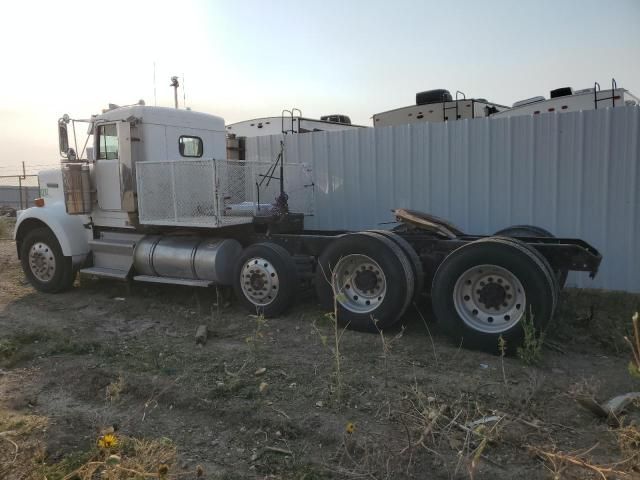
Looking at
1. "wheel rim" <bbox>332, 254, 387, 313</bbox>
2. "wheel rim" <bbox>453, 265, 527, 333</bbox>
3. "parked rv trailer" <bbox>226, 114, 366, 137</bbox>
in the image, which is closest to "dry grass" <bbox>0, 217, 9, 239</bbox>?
"parked rv trailer" <bbox>226, 114, 366, 137</bbox>

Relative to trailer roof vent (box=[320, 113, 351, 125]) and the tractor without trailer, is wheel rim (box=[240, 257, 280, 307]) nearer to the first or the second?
the tractor without trailer

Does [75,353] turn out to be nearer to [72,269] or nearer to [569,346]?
[72,269]

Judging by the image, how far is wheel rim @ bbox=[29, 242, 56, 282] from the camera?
8688 millimetres

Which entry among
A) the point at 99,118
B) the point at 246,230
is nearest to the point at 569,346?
the point at 246,230

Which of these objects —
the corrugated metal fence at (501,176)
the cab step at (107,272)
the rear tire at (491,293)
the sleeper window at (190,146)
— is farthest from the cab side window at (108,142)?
the rear tire at (491,293)

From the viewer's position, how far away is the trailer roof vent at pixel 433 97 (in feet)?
38.1

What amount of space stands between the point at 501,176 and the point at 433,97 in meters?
4.30

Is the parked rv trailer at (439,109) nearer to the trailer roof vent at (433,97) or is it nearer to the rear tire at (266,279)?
the trailer roof vent at (433,97)

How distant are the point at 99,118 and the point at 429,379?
656cm

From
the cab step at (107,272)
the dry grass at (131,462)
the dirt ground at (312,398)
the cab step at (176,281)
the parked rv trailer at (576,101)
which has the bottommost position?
the dirt ground at (312,398)

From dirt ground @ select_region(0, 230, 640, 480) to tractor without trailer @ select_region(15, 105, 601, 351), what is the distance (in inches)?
19.0

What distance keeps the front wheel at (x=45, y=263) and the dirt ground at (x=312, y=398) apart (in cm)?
172

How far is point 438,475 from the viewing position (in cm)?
315

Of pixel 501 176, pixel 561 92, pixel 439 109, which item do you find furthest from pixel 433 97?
pixel 501 176
